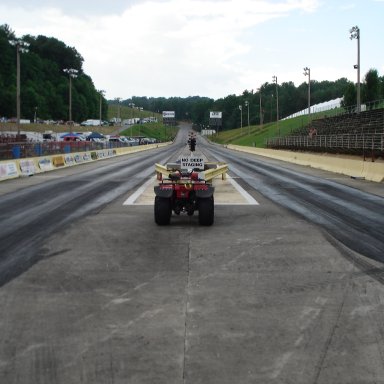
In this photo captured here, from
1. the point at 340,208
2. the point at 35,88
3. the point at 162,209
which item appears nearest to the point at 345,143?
the point at 340,208

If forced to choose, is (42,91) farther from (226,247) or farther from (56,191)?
(226,247)

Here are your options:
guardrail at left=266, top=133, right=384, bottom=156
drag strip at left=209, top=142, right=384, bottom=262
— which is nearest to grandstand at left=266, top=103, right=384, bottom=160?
guardrail at left=266, top=133, right=384, bottom=156

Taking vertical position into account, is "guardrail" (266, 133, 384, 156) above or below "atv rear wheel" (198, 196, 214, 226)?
above

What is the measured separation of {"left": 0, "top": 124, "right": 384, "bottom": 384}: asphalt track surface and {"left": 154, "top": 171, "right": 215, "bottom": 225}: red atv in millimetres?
294

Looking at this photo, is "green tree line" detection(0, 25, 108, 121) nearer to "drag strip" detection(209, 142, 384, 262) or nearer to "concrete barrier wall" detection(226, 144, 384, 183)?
"concrete barrier wall" detection(226, 144, 384, 183)

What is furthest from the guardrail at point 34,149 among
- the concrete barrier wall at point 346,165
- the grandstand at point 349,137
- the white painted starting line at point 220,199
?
the grandstand at point 349,137

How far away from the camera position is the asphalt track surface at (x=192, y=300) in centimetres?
464

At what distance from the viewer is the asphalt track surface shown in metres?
4.64

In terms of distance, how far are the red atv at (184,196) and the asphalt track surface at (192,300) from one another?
294 mm

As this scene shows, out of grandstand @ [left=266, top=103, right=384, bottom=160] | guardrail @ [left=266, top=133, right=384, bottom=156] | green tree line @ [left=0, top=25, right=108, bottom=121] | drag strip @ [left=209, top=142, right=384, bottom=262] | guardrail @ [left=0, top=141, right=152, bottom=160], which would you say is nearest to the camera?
drag strip @ [left=209, top=142, right=384, bottom=262]

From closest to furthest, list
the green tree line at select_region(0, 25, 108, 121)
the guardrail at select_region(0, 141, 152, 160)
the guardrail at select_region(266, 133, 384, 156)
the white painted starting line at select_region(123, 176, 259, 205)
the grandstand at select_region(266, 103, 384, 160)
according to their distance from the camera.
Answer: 1. the white painted starting line at select_region(123, 176, 259, 205)
2. the guardrail at select_region(0, 141, 152, 160)
3. the guardrail at select_region(266, 133, 384, 156)
4. the grandstand at select_region(266, 103, 384, 160)
5. the green tree line at select_region(0, 25, 108, 121)

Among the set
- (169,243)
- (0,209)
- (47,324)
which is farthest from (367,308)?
(0,209)

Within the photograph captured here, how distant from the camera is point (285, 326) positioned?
5625 millimetres

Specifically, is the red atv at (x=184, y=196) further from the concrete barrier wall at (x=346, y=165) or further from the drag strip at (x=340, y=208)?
the concrete barrier wall at (x=346, y=165)
